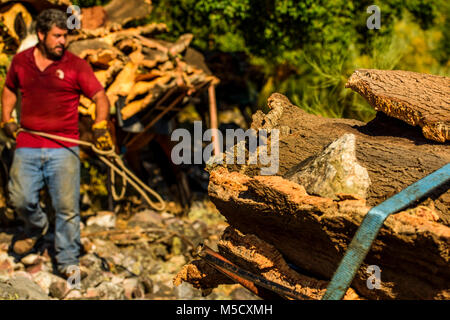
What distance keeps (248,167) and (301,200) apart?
40cm

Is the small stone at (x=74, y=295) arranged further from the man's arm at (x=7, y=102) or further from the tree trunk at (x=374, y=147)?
the tree trunk at (x=374, y=147)

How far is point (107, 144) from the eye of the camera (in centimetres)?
460

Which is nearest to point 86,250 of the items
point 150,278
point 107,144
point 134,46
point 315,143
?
point 150,278

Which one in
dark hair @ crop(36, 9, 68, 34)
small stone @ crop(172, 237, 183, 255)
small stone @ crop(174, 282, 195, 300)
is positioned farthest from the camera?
small stone @ crop(172, 237, 183, 255)

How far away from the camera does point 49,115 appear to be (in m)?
4.38

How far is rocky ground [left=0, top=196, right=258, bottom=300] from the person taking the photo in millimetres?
4562

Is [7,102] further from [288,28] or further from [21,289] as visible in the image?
[288,28]

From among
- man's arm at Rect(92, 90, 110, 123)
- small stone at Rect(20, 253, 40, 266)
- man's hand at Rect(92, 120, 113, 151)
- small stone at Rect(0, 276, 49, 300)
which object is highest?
man's arm at Rect(92, 90, 110, 123)

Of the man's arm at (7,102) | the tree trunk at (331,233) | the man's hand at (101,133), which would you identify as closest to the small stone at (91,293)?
the man's hand at (101,133)

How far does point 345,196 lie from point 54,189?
3453 millimetres

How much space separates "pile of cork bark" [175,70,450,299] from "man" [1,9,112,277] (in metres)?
2.57

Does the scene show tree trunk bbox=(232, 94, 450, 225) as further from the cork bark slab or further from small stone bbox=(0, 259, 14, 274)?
small stone bbox=(0, 259, 14, 274)

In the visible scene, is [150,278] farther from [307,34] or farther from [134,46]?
[307,34]

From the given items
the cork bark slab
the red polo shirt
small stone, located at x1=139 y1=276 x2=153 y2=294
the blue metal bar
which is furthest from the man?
the blue metal bar
